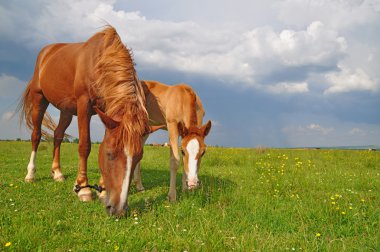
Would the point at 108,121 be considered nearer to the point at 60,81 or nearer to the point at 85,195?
the point at 85,195

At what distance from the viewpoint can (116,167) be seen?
15.9 ft

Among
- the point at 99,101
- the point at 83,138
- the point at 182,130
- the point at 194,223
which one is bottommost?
the point at 194,223

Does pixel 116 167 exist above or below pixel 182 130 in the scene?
below

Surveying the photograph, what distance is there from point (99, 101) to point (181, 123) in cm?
182

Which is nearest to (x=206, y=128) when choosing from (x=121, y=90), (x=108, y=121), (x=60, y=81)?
(x=121, y=90)

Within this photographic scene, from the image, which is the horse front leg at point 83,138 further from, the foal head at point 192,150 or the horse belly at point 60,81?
the foal head at point 192,150

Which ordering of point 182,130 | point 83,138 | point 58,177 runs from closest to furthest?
point 182,130
point 83,138
point 58,177

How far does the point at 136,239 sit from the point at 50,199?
3.66 m

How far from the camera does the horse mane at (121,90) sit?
4945mm

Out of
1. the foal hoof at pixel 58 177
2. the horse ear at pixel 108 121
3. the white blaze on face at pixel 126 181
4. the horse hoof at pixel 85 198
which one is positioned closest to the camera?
the white blaze on face at pixel 126 181

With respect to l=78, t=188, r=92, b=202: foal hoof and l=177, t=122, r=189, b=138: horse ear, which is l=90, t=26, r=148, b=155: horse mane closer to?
l=177, t=122, r=189, b=138: horse ear

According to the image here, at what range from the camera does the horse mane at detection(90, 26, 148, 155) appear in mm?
4945

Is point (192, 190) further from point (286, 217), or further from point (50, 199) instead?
point (50, 199)

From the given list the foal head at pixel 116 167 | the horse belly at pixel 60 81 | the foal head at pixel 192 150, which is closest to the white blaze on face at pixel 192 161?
the foal head at pixel 192 150
